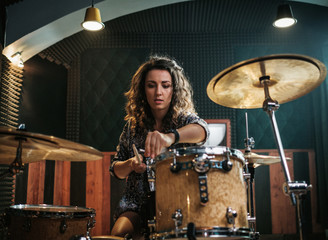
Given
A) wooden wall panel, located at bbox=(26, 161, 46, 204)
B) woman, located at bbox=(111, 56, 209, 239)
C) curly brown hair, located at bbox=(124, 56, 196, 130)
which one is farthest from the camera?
wooden wall panel, located at bbox=(26, 161, 46, 204)

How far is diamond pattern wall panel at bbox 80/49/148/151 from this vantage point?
5.50 meters

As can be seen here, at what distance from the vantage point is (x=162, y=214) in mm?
1646

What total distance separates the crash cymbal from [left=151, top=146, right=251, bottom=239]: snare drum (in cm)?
52

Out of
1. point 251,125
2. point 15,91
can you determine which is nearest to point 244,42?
point 251,125

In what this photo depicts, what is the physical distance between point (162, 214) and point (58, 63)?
14.0 ft

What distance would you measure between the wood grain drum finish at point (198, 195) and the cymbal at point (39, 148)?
41cm

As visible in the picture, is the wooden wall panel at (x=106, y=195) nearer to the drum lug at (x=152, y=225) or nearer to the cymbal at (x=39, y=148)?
the cymbal at (x=39, y=148)

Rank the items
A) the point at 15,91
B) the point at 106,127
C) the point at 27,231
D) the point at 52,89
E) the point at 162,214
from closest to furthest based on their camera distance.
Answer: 1. the point at 162,214
2. the point at 27,231
3. the point at 15,91
4. the point at 52,89
5. the point at 106,127

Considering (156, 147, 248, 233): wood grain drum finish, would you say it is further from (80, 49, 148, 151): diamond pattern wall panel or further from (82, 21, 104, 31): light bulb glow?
(80, 49, 148, 151): diamond pattern wall panel

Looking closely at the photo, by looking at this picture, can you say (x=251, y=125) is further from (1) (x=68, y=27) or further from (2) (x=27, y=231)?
(2) (x=27, y=231)

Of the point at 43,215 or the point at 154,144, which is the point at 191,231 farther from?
the point at 43,215

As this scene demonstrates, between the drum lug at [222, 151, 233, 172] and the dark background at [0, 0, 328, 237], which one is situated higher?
the dark background at [0, 0, 328, 237]

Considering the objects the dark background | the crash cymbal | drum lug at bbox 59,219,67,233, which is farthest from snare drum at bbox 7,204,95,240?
the dark background

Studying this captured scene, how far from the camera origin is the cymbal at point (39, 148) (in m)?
1.49
